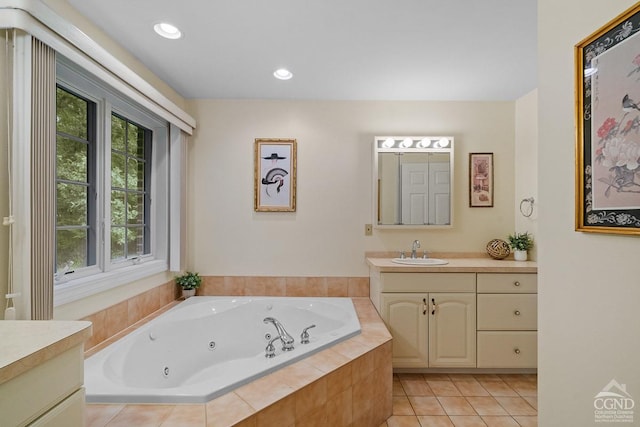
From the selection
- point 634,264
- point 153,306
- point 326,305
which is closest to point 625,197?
point 634,264

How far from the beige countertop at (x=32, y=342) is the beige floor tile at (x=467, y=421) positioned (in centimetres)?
206

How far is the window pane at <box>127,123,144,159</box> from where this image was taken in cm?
243

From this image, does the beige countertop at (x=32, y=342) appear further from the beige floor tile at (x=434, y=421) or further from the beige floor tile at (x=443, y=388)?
the beige floor tile at (x=443, y=388)

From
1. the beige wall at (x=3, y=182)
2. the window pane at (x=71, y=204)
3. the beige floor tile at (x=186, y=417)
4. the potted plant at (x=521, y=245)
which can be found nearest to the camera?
the beige floor tile at (x=186, y=417)

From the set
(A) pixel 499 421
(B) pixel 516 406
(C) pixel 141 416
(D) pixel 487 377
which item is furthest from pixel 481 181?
(C) pixel 141 416

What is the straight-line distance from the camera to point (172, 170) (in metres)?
2.69

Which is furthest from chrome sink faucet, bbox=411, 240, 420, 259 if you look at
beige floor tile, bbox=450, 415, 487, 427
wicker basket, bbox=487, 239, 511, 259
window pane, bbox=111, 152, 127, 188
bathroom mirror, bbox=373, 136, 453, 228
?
window pane, bbox=111, 152, 127, 188

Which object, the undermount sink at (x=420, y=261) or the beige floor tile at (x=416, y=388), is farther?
the undermount sink at (x=420, y=261)

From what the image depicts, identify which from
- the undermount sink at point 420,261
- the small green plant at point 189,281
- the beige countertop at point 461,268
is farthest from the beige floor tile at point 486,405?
the small green plant at point 189,281

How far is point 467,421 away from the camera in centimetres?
194

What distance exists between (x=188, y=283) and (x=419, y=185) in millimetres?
2307

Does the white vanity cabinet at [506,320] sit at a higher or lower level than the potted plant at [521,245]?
lower

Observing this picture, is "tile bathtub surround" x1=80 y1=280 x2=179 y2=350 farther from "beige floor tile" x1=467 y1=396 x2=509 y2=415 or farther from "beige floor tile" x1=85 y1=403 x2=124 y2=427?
"beige floor tile" x1=467 y1=396 x2=509 y2=415

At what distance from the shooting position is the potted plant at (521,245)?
2.75 m
